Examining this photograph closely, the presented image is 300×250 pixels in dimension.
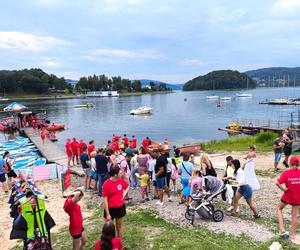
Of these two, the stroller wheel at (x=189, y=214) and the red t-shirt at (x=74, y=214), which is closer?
the red t-shirt at (x=74, y=214)

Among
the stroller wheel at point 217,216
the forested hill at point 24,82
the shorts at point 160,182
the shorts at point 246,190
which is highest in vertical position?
the forested hill at point 24,82

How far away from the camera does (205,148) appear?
2719 centimetres

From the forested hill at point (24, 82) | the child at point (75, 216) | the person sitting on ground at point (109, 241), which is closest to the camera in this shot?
the person sitting on ground at point (109, 241)

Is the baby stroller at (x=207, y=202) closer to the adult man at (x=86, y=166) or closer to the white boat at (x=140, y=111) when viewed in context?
the adult man at (x=86, y=166)

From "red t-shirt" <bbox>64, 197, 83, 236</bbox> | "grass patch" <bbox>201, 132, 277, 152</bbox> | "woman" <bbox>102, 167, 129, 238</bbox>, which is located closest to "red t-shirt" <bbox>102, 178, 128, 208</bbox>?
"woman" <bbox>102, 167, 129, 238</bbox>

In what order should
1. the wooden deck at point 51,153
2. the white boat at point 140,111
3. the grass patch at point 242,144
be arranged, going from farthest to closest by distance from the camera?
the white boat at point 140,111, the grass patch at point 242,144, the wooden deck at point 51,153

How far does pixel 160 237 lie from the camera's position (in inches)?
291

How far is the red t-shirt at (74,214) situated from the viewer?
605 centimetres

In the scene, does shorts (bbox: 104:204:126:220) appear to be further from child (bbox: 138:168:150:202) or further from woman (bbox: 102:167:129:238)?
child (bbox: 138:168:150:202)

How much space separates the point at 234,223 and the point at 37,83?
579 ft

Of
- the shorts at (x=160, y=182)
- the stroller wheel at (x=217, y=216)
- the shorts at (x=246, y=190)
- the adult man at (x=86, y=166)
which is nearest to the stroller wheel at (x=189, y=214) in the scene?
the stroller wheel at (x=217, y=216)

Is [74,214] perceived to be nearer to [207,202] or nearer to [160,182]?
[207,202]

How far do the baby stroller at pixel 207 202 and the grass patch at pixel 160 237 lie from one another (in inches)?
22.9

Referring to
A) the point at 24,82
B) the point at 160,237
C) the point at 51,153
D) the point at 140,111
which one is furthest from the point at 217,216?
the point at 24,82
